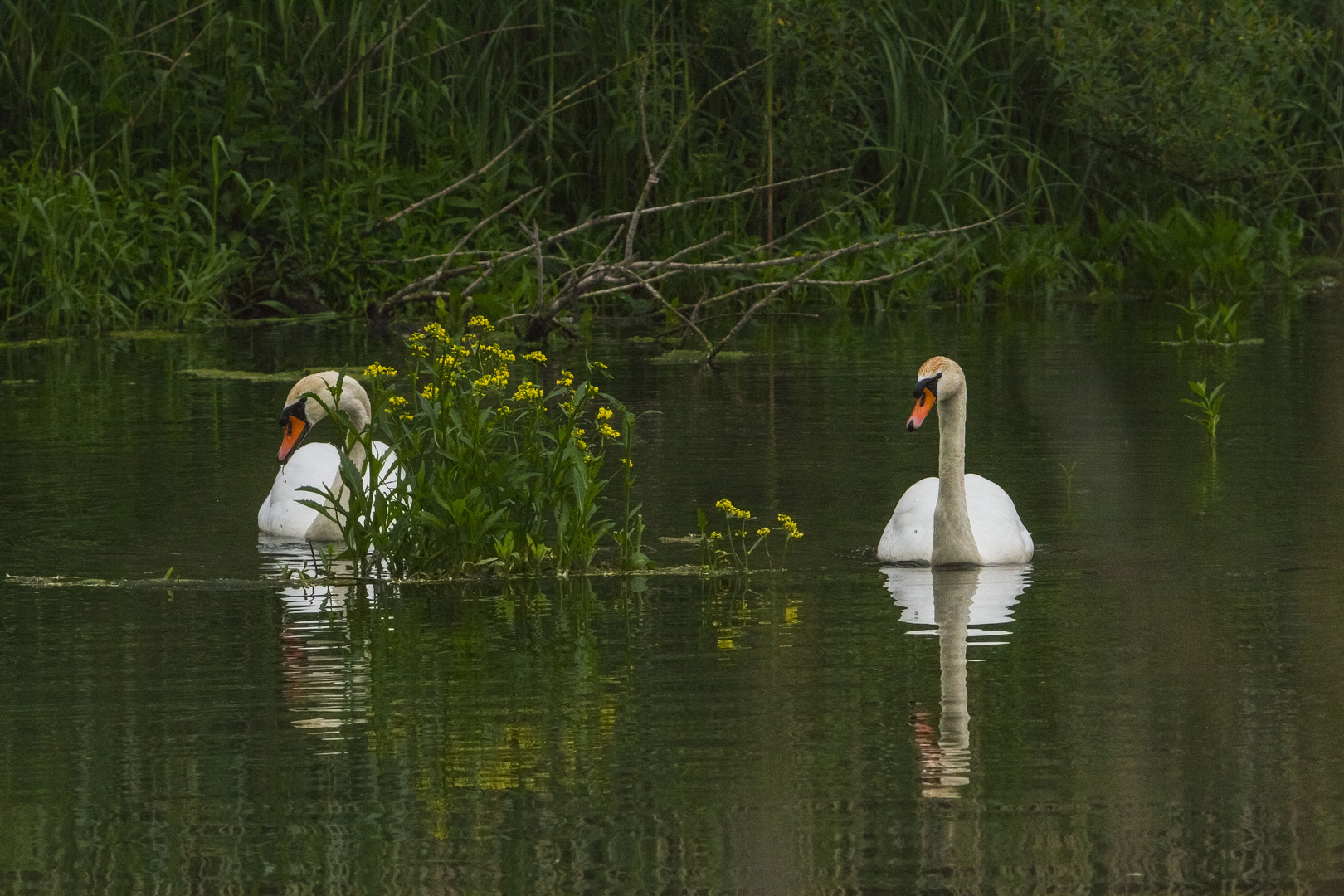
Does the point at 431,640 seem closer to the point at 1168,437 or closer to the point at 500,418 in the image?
the point at 500,418

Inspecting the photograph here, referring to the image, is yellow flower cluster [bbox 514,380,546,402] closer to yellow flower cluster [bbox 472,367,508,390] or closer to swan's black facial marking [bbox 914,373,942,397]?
yellow flower cluster [bbox 472,367,508,390]

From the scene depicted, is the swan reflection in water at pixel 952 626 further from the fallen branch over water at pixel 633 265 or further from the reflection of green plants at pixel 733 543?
the fallen branch over water at pixel 633 265

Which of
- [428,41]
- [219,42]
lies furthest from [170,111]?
[428,41]

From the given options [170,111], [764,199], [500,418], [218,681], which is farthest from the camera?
[764,199]

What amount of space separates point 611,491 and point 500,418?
5.62 ft

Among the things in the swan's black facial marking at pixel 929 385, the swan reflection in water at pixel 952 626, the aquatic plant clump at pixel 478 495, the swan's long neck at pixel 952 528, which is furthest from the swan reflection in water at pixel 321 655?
the swan's black facial marking at pixel 929 385

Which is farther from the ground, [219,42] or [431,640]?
[219,42]

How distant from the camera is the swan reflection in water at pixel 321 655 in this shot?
5793 mm

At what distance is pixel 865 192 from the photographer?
17547 mm

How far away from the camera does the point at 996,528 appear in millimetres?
8219

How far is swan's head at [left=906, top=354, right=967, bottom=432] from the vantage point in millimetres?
8516

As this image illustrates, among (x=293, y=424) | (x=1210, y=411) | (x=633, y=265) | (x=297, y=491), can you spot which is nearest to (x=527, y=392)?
(x=297, y=491)

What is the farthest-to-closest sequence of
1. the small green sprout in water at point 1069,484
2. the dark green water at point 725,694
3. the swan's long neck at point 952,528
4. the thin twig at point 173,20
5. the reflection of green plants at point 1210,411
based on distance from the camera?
the thin twig at point 173,20 → the reflection of green plants at point 1210,411 → the small green sprout in water at point 1069,484 → the swan's long neck at point 952,528 → the dark green water at point 725,694

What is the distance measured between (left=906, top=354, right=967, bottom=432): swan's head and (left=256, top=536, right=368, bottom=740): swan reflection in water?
200 centimetres
